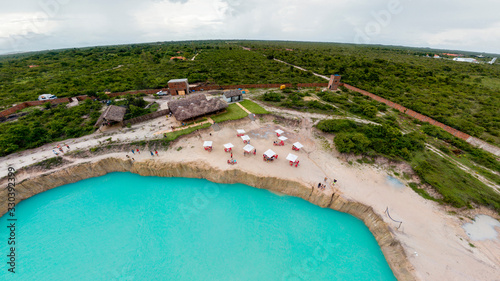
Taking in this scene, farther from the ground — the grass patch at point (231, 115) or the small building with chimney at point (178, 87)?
the small building with chimney at point (178, 87)

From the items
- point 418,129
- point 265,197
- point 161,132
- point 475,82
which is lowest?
point 265,197

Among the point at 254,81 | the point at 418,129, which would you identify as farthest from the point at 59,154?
the point at 418,129

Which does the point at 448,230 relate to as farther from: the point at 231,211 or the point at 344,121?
the point at 231,211

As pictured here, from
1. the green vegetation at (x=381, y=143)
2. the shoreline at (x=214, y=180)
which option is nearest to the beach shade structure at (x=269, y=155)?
the shoreline at (x=214, y=180)

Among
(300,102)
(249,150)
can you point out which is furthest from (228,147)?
(300,102)

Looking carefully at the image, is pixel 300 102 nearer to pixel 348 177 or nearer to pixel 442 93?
pixel 348 177

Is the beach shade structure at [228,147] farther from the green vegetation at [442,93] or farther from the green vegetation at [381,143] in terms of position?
the green vegetation at [442,93]
